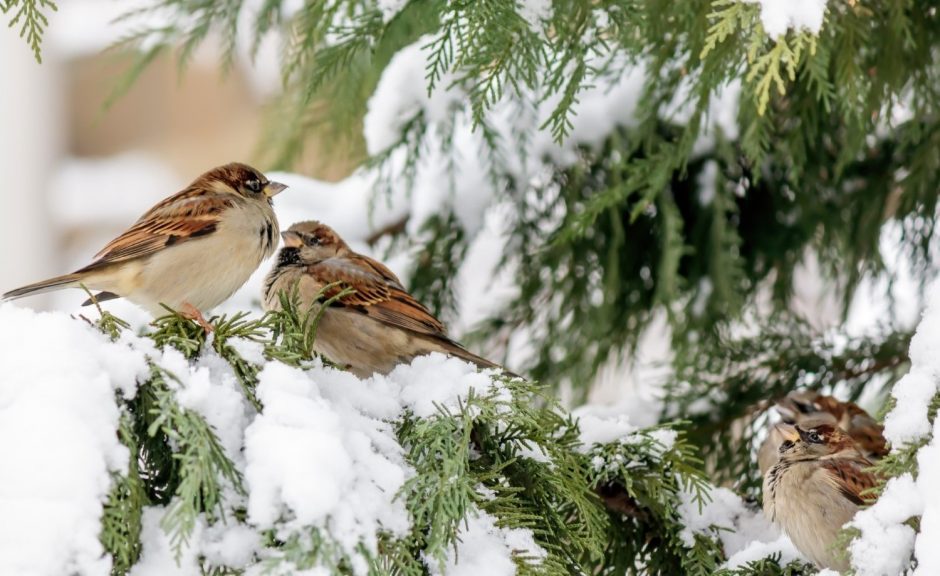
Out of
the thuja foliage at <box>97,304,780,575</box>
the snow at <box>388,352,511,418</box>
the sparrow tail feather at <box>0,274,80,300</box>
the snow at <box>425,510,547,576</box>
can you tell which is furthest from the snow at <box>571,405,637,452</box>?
the sparrow tail feather at <box>0,274,80,300</box>

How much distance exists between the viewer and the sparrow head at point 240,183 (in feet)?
7.48

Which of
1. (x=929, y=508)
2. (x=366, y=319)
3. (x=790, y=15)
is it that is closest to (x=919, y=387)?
(x=929, y=508)

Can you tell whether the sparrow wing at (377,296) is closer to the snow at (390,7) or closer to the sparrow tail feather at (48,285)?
the sparrow tail feather at (48,285)

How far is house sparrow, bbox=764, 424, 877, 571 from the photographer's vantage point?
5.62ft

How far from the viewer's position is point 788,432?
201 cm

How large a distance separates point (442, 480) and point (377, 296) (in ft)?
3.19

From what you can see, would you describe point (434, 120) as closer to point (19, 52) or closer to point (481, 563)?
point (481, 563)

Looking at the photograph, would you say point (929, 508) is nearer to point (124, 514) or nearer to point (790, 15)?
point (790, 15)

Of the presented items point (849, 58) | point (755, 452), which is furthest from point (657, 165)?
point (755, 452)

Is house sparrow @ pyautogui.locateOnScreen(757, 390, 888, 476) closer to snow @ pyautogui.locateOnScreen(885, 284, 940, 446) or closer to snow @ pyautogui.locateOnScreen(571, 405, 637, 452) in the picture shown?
snow @ pyautogui.locateOnScreen(571, 405, 637, 452)

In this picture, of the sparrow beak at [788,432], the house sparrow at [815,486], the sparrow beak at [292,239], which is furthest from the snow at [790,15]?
the sparrow beak at [292,239]

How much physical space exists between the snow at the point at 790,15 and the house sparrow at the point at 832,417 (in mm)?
1103

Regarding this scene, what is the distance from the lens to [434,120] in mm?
2250

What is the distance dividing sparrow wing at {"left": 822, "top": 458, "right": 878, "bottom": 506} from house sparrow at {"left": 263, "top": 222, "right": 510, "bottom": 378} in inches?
27.0
